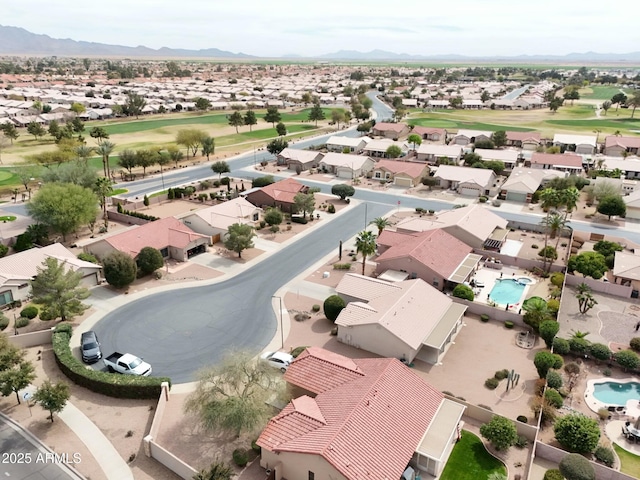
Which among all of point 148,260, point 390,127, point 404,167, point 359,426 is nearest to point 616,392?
point 359,426

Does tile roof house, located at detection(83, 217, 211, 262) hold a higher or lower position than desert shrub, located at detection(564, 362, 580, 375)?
higher

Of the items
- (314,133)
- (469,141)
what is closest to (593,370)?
(469,141)

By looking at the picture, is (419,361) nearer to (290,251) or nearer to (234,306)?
(234,306)

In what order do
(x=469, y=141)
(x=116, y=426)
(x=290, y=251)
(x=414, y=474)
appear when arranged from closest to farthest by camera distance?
(x=414, y=474) < (x=116, y=426) < (x=290, y=251) < (x=469, y=141)

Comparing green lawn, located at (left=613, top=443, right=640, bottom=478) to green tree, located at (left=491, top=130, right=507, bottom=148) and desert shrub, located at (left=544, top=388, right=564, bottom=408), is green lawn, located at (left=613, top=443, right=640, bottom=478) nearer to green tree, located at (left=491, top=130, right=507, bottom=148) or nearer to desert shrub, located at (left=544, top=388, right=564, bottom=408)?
desert shrub, located at (left=544, top=388, right=564, bottom=408)

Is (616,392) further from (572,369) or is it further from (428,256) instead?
(428,256)

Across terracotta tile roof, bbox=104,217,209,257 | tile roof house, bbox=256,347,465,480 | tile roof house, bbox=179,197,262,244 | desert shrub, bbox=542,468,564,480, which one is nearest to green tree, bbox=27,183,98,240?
terracotta tile roof, bbox=104,217,209,257
